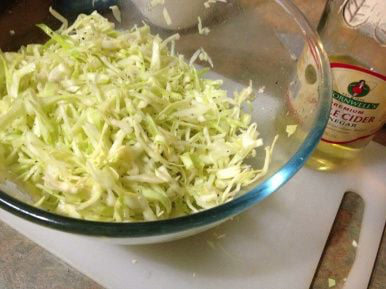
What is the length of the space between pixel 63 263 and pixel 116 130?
0.22 metres

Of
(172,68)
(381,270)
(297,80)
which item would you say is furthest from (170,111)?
(381,270)

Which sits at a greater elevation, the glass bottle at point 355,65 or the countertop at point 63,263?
the glass bottle at point 355,65

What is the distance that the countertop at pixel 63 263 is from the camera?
71 centimetres

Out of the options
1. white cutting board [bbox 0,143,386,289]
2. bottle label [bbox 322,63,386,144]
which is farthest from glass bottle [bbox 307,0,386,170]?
white cutting board [bbox 0,143,386,289]

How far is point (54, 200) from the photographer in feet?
2.28

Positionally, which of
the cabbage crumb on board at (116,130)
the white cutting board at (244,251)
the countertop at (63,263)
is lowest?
the countertop at (63,263)

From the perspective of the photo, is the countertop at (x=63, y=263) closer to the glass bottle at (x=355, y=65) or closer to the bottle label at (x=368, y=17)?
the glass bottle at (x=355, y=65)

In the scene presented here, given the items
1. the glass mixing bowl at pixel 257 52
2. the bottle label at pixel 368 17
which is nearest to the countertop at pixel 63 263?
the glass mixing bowl at pixel 257 52

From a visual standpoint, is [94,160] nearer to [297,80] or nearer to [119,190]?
[119,190]

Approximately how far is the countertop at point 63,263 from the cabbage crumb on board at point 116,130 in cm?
11

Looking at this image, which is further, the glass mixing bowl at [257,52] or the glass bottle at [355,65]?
the glass bottle at [355,65]

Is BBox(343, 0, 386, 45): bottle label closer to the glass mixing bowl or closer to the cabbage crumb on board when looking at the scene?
the glass mixing bowl

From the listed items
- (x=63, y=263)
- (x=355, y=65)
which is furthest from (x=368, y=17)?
(x=63, y=263)

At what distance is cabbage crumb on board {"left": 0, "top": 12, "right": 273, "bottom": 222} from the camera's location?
2.23ft
